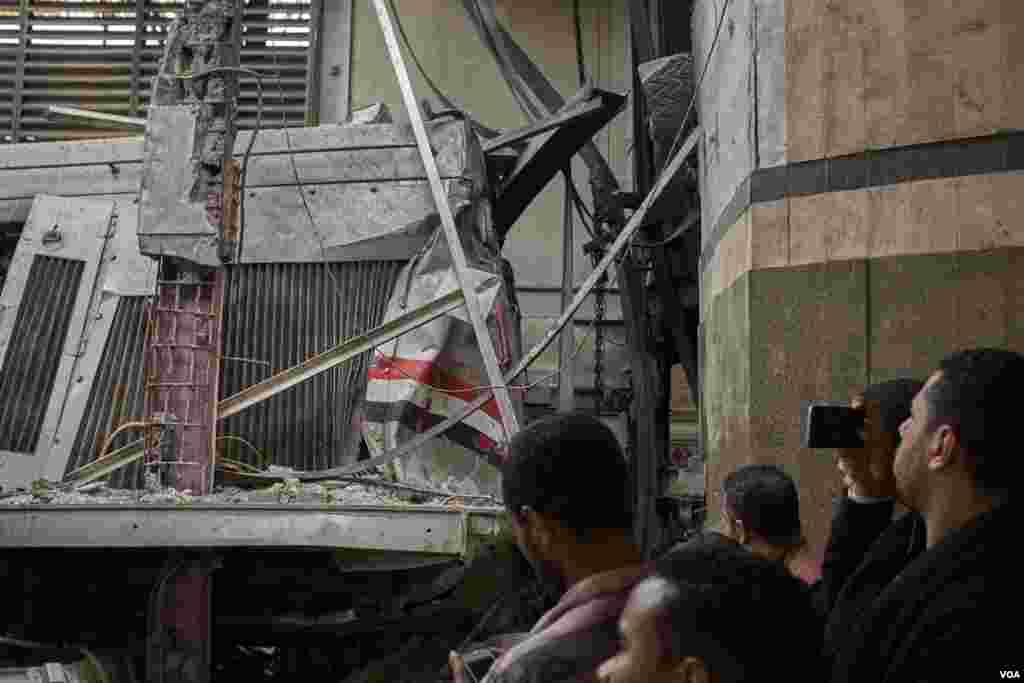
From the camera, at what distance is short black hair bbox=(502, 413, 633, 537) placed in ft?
7.89

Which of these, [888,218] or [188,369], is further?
[188,369]

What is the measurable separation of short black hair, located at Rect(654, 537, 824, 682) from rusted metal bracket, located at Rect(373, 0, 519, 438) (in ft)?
19.7

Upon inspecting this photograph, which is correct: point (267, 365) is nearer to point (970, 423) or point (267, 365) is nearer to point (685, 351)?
point (685, 351)

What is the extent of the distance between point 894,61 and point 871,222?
57 cm

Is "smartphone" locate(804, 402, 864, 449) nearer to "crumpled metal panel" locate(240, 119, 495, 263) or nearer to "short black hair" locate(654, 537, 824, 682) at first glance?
"short black hair" locate(654, 537, 824, 682)

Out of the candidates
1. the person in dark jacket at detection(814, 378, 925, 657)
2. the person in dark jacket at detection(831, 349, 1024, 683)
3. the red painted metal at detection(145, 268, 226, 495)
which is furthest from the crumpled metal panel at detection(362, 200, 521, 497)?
the person in dark jacket at detection(831, 349, 1024, 683)

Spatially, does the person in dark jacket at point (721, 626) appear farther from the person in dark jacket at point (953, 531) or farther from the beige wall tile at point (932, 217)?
the beige wall tile at point (932, 217)

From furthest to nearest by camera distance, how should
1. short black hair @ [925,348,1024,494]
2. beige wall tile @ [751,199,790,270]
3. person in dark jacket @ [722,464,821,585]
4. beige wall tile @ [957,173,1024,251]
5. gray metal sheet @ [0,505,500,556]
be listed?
1. gray metal sheet @ [0,505,500,556]
2. beige wall tile @ [751,199,790,270]
3. beige wall tile @ [957,173,1024,251]
4. person in dark jacket @ [722,464,821,585]
5. short black hair @ [925,348,1024,494]

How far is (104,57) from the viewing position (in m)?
14.5

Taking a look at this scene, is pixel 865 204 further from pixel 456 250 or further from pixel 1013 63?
pixel 456 250

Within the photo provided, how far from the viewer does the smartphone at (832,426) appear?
2930 mm

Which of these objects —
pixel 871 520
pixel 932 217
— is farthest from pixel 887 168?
pixel 871 520

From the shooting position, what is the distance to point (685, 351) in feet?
33.5

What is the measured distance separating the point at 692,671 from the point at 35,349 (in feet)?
26.1
